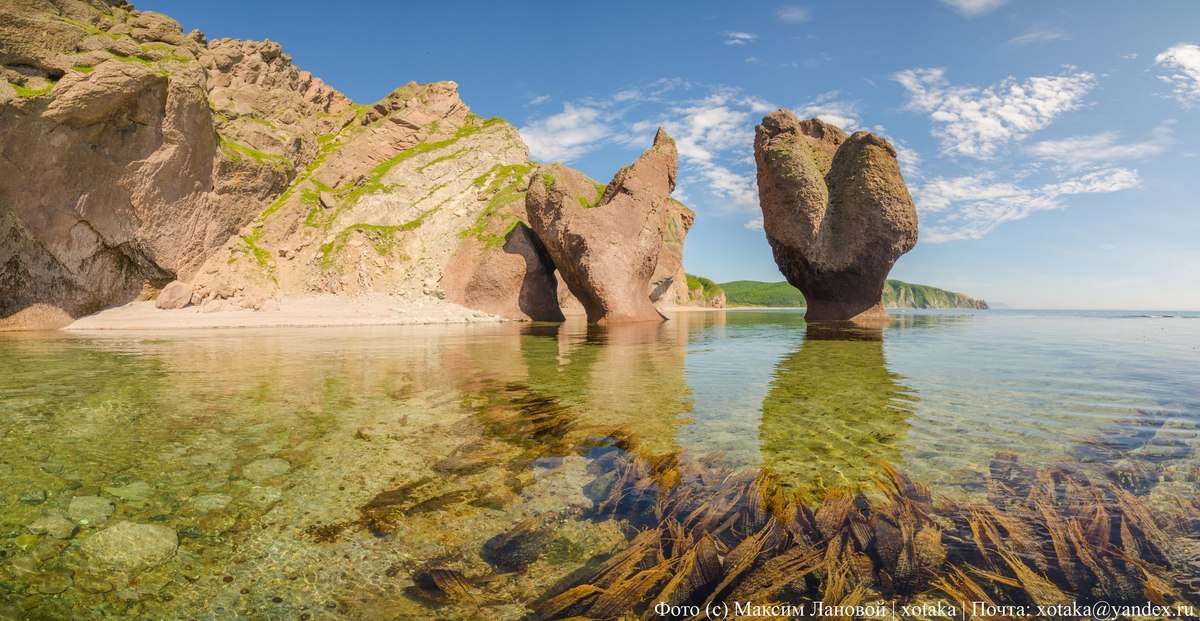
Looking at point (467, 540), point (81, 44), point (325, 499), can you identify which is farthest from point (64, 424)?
point (81, 44)

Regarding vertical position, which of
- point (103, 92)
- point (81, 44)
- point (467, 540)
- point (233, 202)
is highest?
point (81, 44)

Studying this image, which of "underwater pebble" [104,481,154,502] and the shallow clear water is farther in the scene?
"underwater pebble" [104,481,154,502]

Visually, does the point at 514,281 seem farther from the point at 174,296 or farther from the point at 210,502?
the point at 210,502

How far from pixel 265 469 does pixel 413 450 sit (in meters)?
1.36

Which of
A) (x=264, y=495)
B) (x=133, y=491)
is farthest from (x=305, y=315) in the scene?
(x=264, y=495)

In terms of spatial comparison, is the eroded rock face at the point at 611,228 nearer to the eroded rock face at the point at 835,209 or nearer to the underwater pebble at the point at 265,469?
the eroded rock face at the point at 835,209

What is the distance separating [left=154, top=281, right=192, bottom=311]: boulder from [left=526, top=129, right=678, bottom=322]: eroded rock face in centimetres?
2319

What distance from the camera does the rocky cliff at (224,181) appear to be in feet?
83.4

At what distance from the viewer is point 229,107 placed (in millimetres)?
41875

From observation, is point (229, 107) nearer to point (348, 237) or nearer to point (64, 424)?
point (348, 237)

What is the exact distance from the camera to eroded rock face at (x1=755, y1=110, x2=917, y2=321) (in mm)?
30000

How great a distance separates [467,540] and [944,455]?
15.5 feet

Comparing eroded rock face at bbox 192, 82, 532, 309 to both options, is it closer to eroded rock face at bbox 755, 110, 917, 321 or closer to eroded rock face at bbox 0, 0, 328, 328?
eroded rock face at bbox 0, 0, 328, 328

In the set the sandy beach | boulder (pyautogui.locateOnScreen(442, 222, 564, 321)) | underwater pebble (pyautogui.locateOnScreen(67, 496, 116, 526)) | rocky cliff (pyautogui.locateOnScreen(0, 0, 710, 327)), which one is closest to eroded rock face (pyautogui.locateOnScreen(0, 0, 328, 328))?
rocky cliff (pyautogui.locateOnScreen(0, 0, 710, 327))
